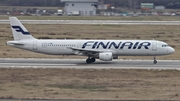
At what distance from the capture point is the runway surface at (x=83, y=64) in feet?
172

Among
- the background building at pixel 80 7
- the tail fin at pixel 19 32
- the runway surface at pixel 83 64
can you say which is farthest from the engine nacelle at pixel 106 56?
the background building at pixel 80 7

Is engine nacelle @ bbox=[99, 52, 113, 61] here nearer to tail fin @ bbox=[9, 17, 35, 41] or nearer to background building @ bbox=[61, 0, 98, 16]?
tail fin @ bbox=[9, 17, 35, 41]

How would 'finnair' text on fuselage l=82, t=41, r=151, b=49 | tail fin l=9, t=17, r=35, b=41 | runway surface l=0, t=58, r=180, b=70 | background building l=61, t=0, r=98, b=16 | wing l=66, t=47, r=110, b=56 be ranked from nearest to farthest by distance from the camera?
1. runway surface l=0, t=58, r=180, b=70
2. wing l=66, t=47, r=110, b=56
3. 'finnair' text on fuselage l=82, t=41, r=151, b=49
4. tail fin l=9, t=17, r=35, b=41
5. background building l=61, t=0, r=98, b=16

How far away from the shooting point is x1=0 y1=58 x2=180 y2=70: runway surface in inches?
2062

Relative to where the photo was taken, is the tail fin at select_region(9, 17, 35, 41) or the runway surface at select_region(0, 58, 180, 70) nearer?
the runway surface at select_region(0, 58, 180, 70)

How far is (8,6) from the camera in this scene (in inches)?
7810

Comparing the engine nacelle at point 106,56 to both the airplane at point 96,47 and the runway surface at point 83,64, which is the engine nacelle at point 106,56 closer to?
the airplane at point 96,47

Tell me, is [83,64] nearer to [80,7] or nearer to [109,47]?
[109,47]

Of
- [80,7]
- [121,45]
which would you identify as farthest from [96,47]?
[80,7]

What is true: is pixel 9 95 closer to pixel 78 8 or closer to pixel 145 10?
pixel 78 8

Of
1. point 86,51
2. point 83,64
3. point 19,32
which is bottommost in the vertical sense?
point 83,64

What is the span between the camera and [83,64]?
5525 cm

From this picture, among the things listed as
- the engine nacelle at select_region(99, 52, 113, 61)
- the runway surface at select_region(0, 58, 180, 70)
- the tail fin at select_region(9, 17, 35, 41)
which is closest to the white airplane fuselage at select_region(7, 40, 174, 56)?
the tail fin at select_region(9, 17, 35, 41)

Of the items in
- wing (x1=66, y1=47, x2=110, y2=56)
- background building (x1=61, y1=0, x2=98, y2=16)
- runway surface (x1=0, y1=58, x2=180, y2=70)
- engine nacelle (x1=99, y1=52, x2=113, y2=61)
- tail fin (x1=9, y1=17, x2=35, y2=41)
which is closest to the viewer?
runway surface (x1=0, y1=58, x2=180, y2=70)
